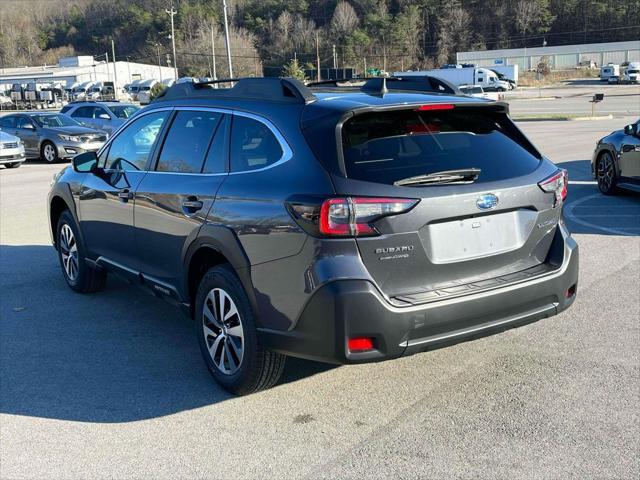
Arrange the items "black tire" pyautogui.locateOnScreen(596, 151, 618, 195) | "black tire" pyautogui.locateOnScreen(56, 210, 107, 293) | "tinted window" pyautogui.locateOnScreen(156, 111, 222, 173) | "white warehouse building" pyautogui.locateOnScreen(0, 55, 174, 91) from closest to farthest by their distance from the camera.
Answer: "tinted window" pyautogui.locateOnScreen(156, 111, 222, 173) < "black tire" pyautogui.locateOnScreen(56, 210, 107, 293) < "black tire" pyautogui.locateOnScreen(596, 151, 618, 195) < "white warehouse building" pyautogui.locateOnScreen(0, 55, 174, 91)

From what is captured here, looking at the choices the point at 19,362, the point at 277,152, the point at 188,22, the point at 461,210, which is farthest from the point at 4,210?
the point at 188,22

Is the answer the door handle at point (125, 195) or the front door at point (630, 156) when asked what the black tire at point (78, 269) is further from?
the front door at point (630, 156)

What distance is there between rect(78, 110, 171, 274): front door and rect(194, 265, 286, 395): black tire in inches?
46.5

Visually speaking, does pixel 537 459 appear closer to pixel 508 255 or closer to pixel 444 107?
pixel 508 255

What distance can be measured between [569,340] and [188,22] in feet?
→ 498

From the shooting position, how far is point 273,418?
155 inches

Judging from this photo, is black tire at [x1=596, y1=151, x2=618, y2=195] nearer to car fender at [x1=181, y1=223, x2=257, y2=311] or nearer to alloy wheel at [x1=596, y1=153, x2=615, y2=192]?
alloy wheel at [x1=596, y1=153, x2=615, y2=192]

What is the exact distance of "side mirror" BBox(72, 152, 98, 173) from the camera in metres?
6.02

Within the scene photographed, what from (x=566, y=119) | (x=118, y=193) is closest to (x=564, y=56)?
(x=566, y=119)

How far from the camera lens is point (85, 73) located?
389 feet

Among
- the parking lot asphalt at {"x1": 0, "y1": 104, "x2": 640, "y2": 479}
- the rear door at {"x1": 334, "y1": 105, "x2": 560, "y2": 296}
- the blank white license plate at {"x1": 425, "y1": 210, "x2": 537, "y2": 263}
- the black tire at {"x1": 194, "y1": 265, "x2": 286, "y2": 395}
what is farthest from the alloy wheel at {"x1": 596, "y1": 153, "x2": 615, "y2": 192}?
the black tire at {"x1": 194, "y1": 265, "x2": 286, "y2": 395}

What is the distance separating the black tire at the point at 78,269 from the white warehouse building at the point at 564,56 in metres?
115

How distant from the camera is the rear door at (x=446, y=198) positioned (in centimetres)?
354

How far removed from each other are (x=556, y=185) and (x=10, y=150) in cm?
1902
